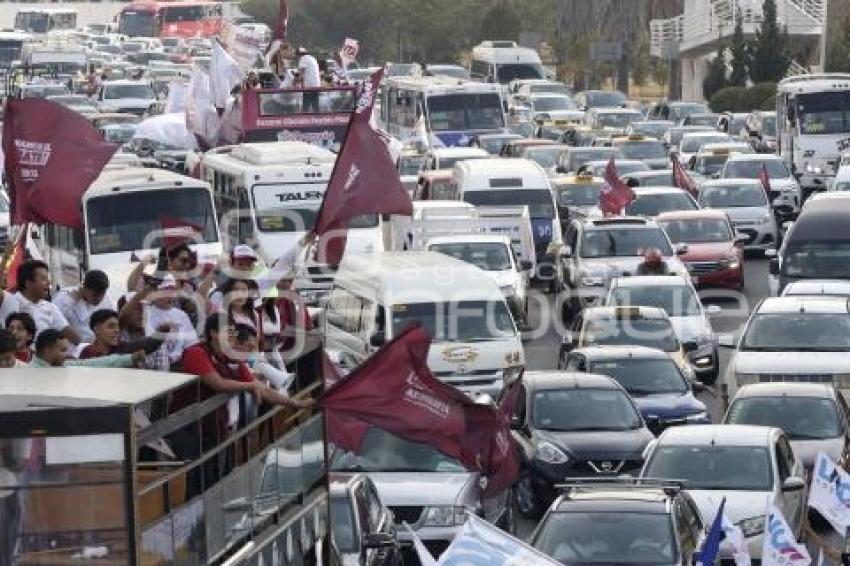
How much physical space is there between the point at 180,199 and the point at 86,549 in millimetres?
22667

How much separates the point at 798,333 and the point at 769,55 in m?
48.5

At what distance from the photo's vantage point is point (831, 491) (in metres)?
18.8

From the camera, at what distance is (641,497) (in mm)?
19016

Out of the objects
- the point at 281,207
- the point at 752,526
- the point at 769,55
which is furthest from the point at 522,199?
the point at 769,55

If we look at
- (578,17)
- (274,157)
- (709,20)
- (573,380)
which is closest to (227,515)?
(573,380)

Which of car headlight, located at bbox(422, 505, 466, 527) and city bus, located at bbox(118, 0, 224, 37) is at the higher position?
car headlight, located at bbox(422, 505, 466, 527)

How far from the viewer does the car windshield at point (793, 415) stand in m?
24.1

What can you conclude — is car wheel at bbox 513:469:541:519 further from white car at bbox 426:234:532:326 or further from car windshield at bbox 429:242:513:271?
car windshield at bbox 429:242:513:271

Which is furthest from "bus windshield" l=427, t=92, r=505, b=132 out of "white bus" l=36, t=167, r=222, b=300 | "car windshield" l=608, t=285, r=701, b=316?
"car windshield" l=608, t=285, r=701, b=316

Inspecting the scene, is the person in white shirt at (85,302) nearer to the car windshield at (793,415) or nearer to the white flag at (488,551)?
the white flag at (488,551)

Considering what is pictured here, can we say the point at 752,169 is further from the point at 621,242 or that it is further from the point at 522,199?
the point at 621,242

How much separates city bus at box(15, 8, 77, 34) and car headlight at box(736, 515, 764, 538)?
115836 millimetres

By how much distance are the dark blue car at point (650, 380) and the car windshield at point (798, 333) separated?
902 millimetres

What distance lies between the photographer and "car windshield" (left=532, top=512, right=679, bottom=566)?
60.3ft
